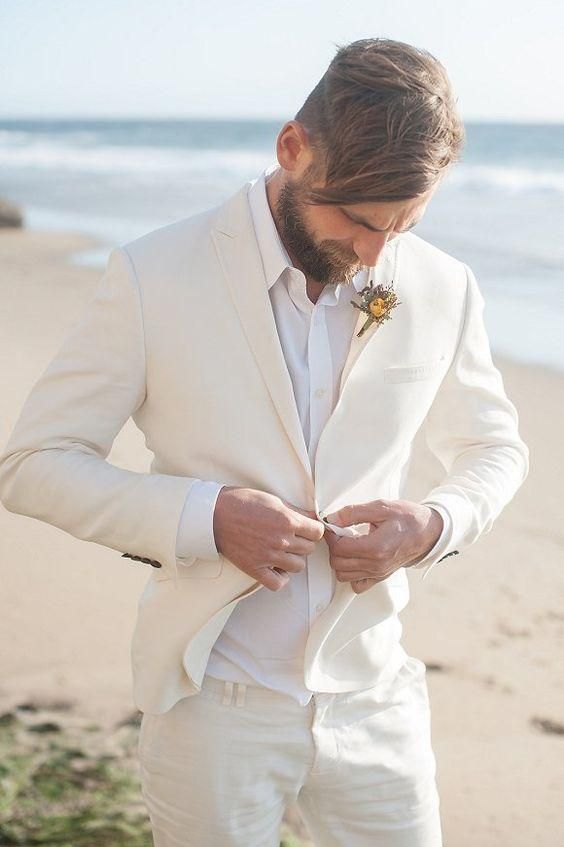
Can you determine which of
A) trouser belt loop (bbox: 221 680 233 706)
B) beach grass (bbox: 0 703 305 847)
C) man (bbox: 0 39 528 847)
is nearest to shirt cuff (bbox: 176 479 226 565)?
man (bbox: 0 39 528 847)

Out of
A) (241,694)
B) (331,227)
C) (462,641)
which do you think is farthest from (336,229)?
(462,641)

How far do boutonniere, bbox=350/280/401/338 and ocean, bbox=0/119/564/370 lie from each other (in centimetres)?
37

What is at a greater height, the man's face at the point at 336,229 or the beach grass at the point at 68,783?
the man's face at the point at 336,229

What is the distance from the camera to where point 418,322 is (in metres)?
2.60

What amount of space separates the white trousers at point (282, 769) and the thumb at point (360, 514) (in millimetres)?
419

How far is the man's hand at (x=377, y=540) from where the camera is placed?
2.40 m

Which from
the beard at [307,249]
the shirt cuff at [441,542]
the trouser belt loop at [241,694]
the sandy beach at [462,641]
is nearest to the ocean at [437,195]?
the beard at [307,249]

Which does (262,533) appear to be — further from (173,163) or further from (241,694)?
(173,163)

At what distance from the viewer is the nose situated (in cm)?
236

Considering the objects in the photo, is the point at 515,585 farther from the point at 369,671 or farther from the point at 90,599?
the point at 369,671

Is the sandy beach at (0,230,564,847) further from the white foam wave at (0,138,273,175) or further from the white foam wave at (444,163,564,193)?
the white foam wave at (0,138,273,175)

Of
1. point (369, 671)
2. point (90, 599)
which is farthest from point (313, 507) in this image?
point (90, 599)

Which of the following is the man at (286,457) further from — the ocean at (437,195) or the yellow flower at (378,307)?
the ocean at (437,195)

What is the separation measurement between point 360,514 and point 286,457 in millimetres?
198
